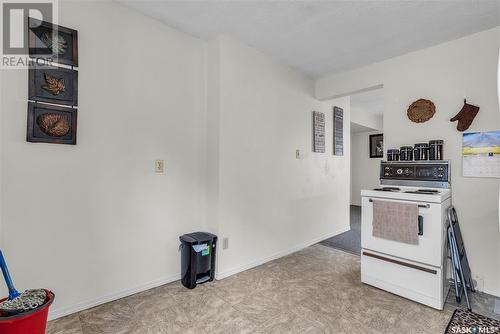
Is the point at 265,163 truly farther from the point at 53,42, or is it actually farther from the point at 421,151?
the point at 53,42

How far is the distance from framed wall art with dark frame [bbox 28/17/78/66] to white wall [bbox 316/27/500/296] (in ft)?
11.0

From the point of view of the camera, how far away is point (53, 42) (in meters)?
1.93

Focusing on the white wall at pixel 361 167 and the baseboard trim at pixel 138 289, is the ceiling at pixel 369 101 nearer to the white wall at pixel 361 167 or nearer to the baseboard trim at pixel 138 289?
the white wall at pixel 361 167

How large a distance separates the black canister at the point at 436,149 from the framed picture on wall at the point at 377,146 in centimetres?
458

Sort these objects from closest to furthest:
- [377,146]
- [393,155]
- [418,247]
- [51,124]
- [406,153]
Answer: [51,124]
[418,247]
[406,153]
[393,155]
[377,146]

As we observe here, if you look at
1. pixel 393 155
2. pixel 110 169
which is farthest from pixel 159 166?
pixel 393 155

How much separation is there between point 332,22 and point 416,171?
182 cm

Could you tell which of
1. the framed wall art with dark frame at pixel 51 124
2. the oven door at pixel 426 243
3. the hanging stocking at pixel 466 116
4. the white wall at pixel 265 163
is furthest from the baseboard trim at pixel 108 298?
the hanging stocking at pixel 466 116

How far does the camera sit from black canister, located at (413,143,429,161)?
2.83m

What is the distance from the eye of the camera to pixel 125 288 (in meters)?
2.33

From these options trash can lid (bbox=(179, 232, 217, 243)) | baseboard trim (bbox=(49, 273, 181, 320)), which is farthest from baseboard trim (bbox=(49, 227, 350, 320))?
trash can lid (bbox=(179, 232, 217, 243))

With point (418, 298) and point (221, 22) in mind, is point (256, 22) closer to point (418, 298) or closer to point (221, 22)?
point (221, 22)

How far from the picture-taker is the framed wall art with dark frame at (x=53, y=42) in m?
1.86

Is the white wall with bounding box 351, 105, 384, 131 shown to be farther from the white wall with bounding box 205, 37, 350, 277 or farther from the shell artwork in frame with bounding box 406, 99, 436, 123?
the shell artwork in frame with bounding box 406, 99, 436, 123
